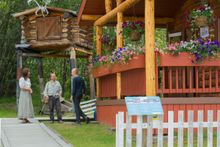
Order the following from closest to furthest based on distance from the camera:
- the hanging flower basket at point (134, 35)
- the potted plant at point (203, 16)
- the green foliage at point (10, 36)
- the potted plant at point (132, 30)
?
the potted plant at point (203, 16) < the potted plant at point (132, 30) < the hanging flower basket at point (134, 35) < the green foliage at point (10, 36)

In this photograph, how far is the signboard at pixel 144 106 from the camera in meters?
8.52

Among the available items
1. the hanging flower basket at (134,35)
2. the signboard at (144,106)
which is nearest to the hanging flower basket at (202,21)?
the hanging flower basket at (134,35)

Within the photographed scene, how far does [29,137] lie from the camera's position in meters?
12.9

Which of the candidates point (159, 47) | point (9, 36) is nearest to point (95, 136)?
point (159, 47)

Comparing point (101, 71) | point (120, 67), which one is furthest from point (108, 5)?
point (120, 67)

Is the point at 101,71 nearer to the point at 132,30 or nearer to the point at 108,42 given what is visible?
the point at 108,42

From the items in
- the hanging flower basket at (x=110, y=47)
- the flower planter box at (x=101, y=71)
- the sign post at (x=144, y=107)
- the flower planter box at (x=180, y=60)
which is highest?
the hanging flower basket at (x=110, y=47)

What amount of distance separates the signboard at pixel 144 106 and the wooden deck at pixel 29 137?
109 inches

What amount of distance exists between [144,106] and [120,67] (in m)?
6.07

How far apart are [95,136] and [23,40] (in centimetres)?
1489

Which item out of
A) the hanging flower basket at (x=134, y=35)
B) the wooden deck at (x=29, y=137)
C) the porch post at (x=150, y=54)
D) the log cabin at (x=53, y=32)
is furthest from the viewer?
the log cabin at (x=53, y=32)

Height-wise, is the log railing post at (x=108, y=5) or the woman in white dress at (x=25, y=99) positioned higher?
the log railing post at (x=108, y=5)

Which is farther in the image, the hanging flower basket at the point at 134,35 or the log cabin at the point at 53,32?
the log cabin at the point at 53,32

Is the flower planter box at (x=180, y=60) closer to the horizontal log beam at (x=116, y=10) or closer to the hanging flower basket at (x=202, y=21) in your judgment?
the hanging flower basket at (x=202, y=21)
